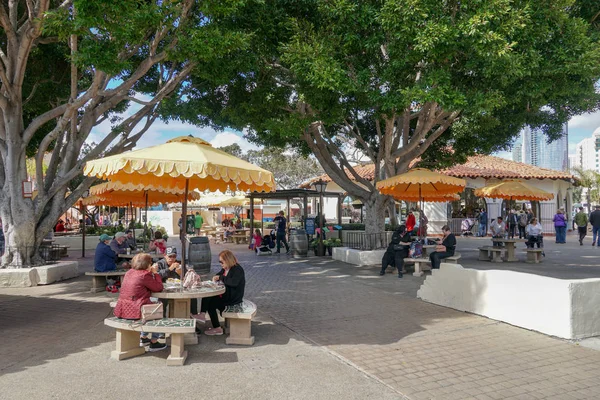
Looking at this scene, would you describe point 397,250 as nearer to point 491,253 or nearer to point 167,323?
point 491,253

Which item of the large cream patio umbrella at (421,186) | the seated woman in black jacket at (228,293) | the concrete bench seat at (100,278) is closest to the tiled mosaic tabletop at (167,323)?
the seated woman in black jacket at (228,293)

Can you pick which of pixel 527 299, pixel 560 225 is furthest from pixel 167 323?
pixel 560 225

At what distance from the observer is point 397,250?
1066cm

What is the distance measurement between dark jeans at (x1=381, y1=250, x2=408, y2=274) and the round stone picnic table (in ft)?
19.4

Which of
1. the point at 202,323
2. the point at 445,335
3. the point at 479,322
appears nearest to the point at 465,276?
the point at 479,322

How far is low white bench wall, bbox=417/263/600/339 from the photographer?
5.62 meters

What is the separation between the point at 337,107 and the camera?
36.8 feet

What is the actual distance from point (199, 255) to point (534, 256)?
32.3ft

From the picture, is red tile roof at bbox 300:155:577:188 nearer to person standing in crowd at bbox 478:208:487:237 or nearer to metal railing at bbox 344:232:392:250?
person standing in crowd at bbox 478:208:487:237

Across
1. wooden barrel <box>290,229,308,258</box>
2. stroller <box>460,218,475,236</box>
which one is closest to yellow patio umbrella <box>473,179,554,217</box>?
wooden barrel <box>290,229,308,258</box>

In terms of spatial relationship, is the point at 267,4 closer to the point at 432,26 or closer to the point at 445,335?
the point at 432,26

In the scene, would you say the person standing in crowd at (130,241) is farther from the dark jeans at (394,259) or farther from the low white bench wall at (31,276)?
the dark jeans at (394,259)

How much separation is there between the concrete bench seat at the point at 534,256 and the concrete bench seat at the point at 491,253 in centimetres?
76

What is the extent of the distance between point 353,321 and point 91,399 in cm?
376
